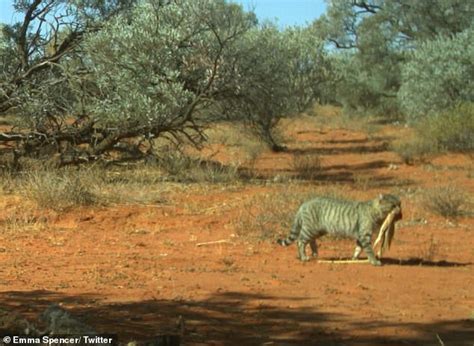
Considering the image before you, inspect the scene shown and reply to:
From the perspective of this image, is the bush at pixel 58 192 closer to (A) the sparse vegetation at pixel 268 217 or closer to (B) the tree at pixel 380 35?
(A) the sparse vegetation at pixel 268 217

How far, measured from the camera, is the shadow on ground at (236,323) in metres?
5.71

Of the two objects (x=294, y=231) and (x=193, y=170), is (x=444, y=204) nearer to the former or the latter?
(x=294, y=231)

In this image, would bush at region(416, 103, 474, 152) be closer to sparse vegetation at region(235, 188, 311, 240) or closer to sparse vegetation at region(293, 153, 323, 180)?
sparse vegetation at region(293, 153, 323, 180)

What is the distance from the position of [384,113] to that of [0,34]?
23.9m

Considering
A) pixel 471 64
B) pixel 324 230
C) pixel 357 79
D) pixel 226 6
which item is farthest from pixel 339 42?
pixel 324 230

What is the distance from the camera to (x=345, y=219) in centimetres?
915

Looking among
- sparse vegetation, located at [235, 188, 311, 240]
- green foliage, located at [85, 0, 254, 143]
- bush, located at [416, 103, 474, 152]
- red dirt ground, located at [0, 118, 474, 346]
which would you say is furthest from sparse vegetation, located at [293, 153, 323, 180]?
sparse vegetation, located at [235, 188, 311, 240]

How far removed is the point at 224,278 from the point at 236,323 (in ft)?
6.32

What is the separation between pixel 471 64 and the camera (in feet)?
82.5

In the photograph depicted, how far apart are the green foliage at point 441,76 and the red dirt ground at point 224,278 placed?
11.5m

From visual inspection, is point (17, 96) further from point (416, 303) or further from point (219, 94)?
point (416, 303)

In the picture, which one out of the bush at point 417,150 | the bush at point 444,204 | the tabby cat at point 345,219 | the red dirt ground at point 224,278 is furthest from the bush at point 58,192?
the bush at point 417,150

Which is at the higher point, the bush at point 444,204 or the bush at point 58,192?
the bush at point 58,192

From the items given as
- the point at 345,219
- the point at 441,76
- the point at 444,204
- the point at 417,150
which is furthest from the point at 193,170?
the point at 441,76
